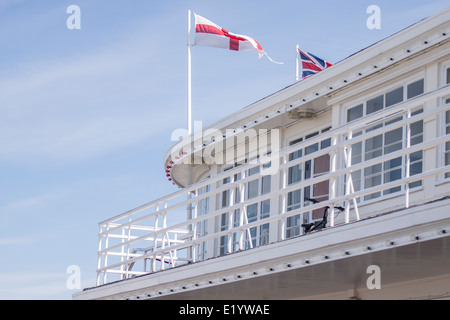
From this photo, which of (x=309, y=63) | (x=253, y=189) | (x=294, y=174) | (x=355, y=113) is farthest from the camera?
(x=309, y=63)

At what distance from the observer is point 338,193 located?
448 inches

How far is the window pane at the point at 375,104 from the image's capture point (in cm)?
1116

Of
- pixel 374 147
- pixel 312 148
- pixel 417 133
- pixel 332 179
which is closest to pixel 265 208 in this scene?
pixel 312 148

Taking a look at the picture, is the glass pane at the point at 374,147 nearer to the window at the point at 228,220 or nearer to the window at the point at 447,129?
the window at the point at 447,129

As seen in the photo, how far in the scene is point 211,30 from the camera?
1834cm

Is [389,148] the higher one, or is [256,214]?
[389,148]

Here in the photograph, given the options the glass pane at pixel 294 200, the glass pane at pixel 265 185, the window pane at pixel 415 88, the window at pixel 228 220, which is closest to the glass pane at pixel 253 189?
the glass pane at pixel 265 185

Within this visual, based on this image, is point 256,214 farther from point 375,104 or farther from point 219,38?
point 219,38

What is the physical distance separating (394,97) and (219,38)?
7.88 metres

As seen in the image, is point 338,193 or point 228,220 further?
point 228,220

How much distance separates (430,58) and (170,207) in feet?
13.8

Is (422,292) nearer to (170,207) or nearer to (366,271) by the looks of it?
(366,271)

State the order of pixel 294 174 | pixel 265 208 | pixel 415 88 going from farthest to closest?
pixel 265 208 → pixel 294 174 → pixel 415 88
